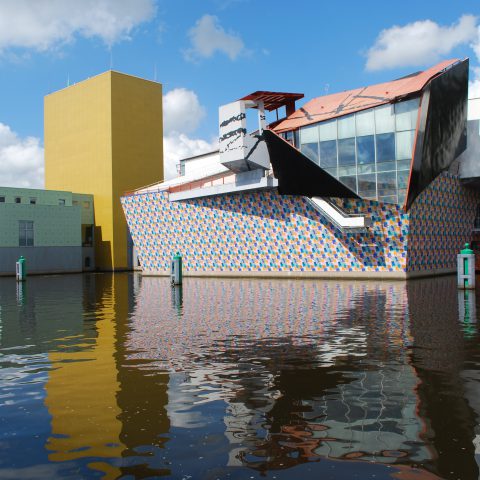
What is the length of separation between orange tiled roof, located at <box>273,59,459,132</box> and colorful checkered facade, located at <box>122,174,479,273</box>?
4.79 metres

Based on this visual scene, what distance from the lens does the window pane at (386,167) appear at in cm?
2967

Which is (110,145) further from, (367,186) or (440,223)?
(440,223)

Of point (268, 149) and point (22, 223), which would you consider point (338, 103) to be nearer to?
point (268, 149)

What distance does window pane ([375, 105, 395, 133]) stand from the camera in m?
29.7

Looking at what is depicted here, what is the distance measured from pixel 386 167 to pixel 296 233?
7.89 meters

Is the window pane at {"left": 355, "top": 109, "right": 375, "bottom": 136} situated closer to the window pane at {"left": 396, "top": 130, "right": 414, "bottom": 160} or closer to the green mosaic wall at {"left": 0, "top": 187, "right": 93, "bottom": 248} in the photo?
the window pane at {"left": 396, "top": 130, "right": 414, "bottom": 160}

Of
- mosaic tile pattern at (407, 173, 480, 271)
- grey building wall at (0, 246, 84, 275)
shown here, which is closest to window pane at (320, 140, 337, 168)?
mosaic tile pattern at (407, 173, 480, 271)

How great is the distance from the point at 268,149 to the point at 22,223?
1280 inches

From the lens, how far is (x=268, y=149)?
34.2 meters

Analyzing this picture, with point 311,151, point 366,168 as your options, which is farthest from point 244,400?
point 311,151

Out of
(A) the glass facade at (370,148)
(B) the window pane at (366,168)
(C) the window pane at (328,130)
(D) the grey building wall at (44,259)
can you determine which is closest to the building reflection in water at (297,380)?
(A) the glass facade at (370,148)

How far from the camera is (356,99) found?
31344 millimetres

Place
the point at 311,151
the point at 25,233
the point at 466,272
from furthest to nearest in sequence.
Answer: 1. the point at 25,233
2. the point at 311,151
3. the point at 466,272

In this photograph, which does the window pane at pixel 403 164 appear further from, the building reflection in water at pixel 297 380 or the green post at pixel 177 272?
the building reflection in water at pixel 297 380
